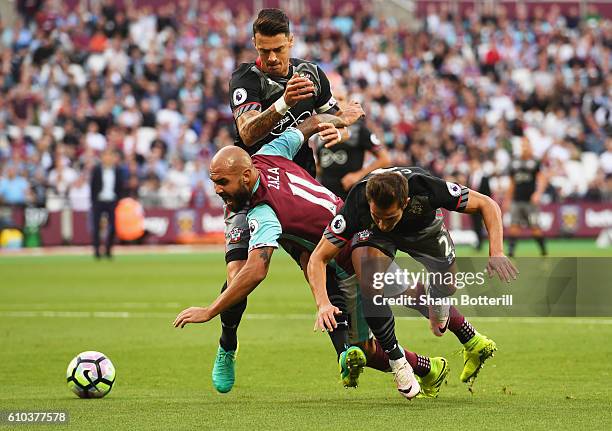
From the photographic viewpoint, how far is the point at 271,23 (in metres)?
7.89

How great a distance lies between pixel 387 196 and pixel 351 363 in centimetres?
113

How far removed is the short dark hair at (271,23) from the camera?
7.89 meters

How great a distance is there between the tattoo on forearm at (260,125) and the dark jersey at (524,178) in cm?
1415

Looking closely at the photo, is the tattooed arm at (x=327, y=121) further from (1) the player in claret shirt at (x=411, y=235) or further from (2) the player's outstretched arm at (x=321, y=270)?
(2) the player's outstretched arm at (x=321, y=270)

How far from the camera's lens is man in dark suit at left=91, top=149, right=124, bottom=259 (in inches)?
904

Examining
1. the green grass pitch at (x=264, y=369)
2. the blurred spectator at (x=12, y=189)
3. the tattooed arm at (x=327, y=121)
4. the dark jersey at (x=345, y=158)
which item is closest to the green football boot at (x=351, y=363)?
the green grass pitch at (x=264, y=369)

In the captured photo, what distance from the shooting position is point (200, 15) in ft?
106

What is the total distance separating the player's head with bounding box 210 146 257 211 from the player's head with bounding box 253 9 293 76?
3.04 feet

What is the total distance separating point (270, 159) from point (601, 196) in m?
22.3

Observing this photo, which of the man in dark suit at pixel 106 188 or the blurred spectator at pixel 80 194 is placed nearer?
the man in dark suit at pixel 106 188

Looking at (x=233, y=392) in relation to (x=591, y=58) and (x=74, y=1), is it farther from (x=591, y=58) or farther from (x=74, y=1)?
→ (x=591, y=58)

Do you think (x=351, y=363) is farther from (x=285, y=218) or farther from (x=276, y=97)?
(x=276, y=97)

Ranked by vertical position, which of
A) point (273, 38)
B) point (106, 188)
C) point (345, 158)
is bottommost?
point (106, 188)

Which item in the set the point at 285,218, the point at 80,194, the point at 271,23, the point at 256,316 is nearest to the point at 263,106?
the point at 271,23
